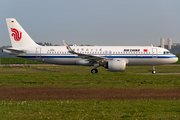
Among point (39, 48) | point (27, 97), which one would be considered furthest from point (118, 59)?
point (27, 97)

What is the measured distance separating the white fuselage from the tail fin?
1673mm

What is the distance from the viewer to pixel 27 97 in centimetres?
1559

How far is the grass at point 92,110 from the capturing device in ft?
33.9

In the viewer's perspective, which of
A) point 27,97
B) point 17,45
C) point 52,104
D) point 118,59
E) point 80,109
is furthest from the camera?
point 17,45

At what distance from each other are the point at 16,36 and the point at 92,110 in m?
29.6

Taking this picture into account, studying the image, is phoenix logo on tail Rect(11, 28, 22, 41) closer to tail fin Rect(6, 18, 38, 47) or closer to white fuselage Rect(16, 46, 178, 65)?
tail fin Rect(6, 18, 38, 47)

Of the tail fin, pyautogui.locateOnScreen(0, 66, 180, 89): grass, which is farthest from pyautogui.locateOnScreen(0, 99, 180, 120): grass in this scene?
the tail fin

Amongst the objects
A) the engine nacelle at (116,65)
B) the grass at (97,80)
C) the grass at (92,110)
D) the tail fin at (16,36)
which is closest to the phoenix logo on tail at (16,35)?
the tail fin at (16,36)

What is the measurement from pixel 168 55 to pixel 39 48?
18.9 m

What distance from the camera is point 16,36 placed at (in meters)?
38.2

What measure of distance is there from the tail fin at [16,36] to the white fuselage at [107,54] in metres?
1.67

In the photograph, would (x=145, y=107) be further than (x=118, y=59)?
No

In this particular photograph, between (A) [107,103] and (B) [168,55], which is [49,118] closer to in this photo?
(A) [107,103]

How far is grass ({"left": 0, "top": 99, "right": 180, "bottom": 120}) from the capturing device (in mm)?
10320
